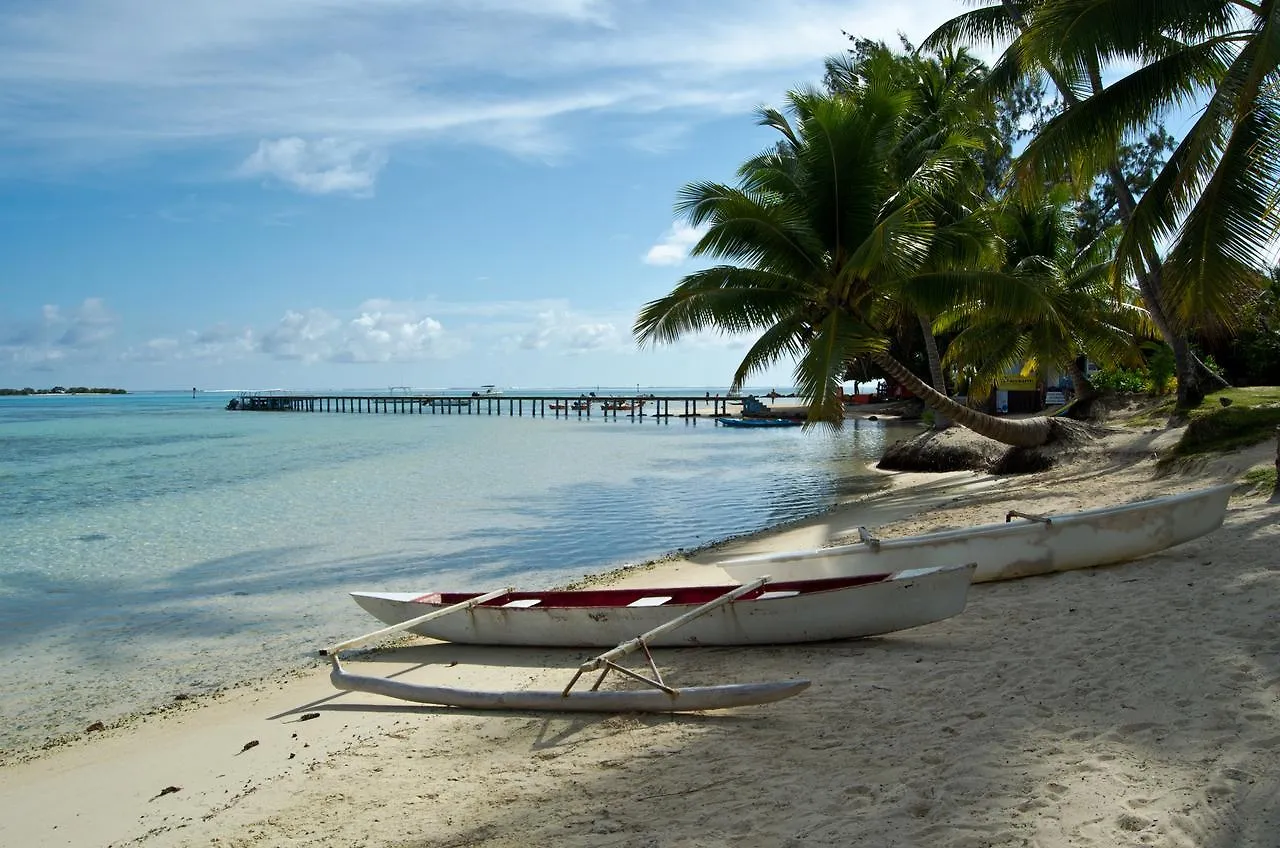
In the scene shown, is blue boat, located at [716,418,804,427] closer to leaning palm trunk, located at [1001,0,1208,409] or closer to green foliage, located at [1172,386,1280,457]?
leaning palm trunk, located at [1001,0,1208,409]

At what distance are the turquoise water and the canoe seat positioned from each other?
11.8 ft

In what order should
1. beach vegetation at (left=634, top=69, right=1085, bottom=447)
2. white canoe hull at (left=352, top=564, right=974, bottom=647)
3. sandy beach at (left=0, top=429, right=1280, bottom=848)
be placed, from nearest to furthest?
sandy beach at (left=0, top=429, right=1280, bottom=848)
white canoe hull at (left=352, top=564, right=974, bottom=647)
beach vegetation at (left=634, top=69, right=1085, bottom=447)

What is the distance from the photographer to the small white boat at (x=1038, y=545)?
24.6ft

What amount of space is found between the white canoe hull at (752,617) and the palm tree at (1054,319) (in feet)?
28.2

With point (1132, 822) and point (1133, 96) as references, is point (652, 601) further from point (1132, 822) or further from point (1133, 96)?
point (1133, 96)

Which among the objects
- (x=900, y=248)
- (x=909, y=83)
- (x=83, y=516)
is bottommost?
(x=83, y=516)

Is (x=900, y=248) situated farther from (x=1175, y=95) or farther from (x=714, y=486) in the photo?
(x=714, y=486)

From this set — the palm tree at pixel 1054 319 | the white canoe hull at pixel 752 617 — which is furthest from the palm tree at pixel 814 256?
the white canoe hull at pixel 752 617

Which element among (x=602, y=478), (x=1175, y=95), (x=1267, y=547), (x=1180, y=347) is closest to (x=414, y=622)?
(x=1267, y=547)

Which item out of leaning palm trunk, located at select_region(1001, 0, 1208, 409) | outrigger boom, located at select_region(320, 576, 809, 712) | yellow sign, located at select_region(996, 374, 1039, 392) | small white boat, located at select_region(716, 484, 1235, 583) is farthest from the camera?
yellow sign, located at select_region(996, 374, 1039, 392)

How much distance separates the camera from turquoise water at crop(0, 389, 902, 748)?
864 centimetres

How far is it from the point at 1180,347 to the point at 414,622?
14530mm

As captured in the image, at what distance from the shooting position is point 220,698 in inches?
287

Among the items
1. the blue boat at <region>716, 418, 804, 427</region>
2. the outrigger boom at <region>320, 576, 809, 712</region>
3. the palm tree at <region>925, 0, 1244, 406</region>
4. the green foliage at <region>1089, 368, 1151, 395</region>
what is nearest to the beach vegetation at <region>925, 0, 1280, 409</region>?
the palm tree at <region>925, 0, 1244, 406</region>
